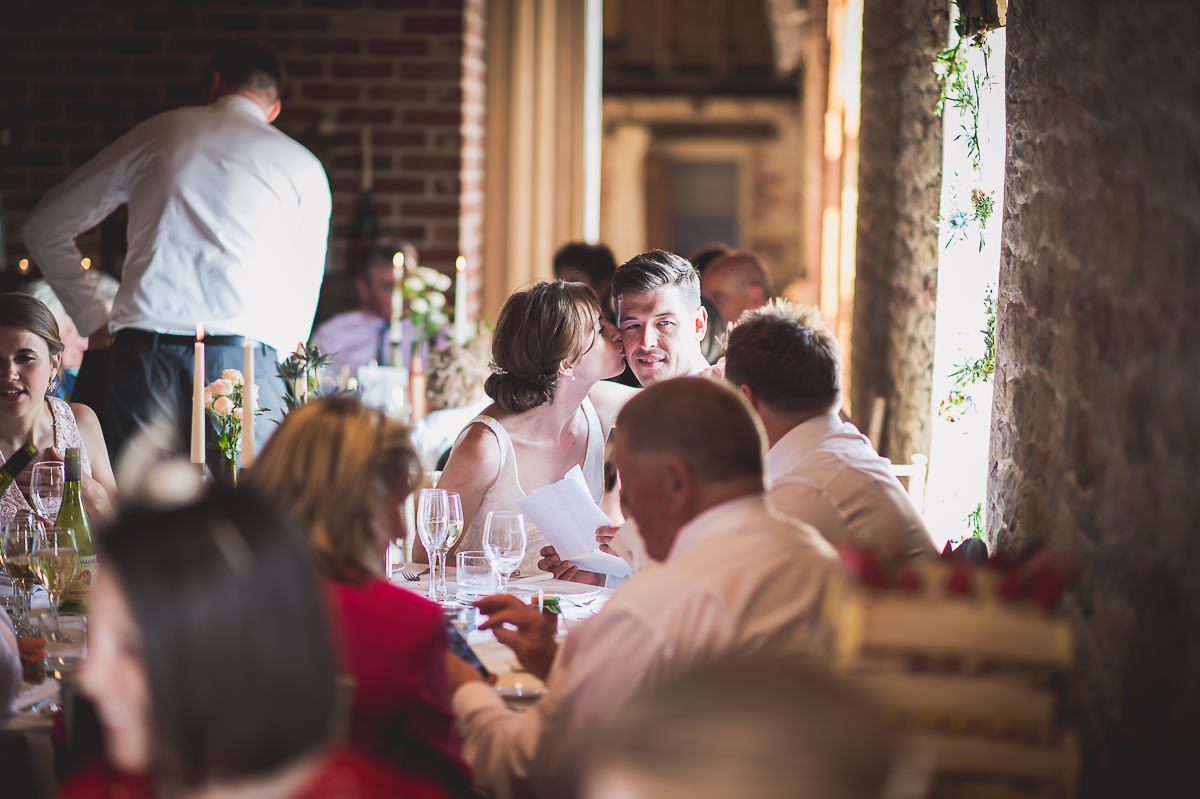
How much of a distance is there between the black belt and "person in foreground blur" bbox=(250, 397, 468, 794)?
7.22ft

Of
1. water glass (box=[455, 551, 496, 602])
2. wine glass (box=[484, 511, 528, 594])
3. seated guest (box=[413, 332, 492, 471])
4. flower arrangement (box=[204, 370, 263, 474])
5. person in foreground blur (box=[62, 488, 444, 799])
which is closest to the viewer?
person in foreground blur (box=[62, 488, 444, 799])

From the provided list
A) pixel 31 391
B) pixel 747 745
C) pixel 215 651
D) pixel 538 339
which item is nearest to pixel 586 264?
pixel 538 339

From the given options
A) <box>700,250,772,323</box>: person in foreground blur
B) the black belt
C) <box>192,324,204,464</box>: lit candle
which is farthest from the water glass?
<box>700,250,772,323</box>: person in foreground blur

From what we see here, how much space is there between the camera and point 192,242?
3.66 metres

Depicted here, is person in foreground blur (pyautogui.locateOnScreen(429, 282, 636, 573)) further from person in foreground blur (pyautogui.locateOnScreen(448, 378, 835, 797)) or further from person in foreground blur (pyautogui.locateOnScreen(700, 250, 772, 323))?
person in foreground blur (pyautogui.locateOnScreen(700, 250, 772, 323))

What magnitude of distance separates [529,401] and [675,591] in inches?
56.3

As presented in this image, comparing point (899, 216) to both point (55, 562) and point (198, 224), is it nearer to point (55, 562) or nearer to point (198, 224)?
point (198, 224)

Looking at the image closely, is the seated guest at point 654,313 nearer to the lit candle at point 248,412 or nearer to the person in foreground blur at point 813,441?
the person in foreground blur at point 813,441

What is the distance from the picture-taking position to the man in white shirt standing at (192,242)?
3.61 m

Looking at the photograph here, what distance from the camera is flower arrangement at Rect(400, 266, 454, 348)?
4613 millimetres

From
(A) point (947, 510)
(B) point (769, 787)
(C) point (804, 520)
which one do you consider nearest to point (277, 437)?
(B) point (769, 787)

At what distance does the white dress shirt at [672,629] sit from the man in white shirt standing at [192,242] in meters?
2.13

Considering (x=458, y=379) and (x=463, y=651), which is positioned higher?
(x=458, y=379)

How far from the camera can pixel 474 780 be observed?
65.2 inches
